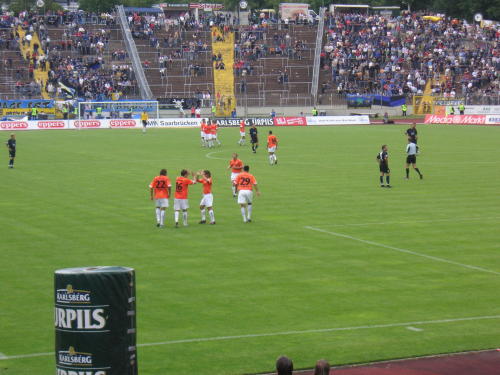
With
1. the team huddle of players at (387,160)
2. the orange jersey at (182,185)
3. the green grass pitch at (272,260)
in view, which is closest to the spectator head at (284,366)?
the green grass pitch at (272,260)

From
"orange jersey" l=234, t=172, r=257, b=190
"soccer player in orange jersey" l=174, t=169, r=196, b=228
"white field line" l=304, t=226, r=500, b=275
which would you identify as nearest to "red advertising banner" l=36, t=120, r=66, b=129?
"soccer player in orange jersey" l=174, t=169, r=196, b=228

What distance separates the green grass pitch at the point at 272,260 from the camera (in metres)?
15.6

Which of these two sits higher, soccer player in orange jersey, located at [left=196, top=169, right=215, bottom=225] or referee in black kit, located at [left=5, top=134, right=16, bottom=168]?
referee in black kit, located at [left=5, top=134, right=16, bottom=168]

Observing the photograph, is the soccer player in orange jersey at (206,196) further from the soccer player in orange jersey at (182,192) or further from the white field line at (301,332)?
the white field line at (301,332)

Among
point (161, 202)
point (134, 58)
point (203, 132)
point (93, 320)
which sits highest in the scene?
point (134, 58)

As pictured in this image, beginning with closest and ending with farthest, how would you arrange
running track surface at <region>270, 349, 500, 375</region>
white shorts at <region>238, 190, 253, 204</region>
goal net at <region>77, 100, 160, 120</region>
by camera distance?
running track surface at <region>270, 349, 500, 375</region>
white shorts at <region>238, 190, 253, 204</region>
goal net at <region>77, 100, 160, 120</region>

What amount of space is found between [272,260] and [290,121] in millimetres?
67039

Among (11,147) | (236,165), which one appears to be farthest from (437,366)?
(11,147)

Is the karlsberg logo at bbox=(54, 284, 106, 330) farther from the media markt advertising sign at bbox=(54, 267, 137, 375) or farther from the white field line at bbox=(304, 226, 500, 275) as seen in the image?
the white field line at bbox=(304, 226, 500, 275)

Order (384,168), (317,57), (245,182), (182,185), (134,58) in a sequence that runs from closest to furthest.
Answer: (182,185) → (245,182) → (384,168) → (134,58) → (317,57)

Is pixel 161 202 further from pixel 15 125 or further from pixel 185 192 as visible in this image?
pixel 15 125

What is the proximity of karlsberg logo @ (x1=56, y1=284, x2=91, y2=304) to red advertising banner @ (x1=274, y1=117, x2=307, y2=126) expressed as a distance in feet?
265

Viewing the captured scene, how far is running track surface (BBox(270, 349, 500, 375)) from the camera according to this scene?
13.8 metres

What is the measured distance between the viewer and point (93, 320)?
27.8 feet
